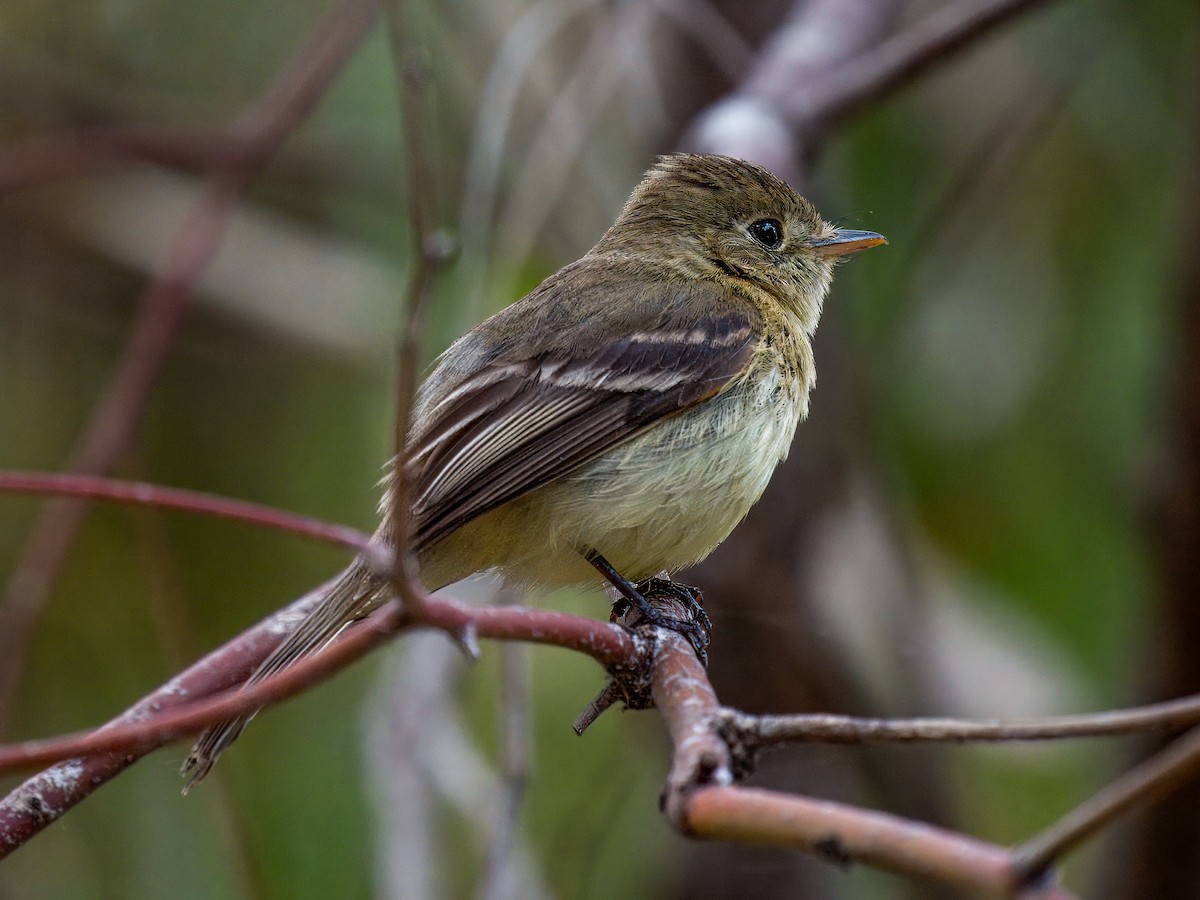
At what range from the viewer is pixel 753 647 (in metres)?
4.84

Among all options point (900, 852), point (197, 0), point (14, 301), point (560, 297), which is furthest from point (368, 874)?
point (197, 0)

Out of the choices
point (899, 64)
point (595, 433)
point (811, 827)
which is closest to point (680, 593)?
point (595, 433)

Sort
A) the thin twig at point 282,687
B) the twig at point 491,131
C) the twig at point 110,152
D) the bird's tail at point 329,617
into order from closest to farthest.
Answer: the thin twig at point 282,687
the bird's tail at point 329,617
the twig at point 491,131
the twig at point 110,152

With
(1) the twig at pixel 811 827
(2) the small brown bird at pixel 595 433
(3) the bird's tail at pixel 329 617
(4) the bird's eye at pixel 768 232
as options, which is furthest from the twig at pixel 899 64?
(1) the twig at pixel 811 827

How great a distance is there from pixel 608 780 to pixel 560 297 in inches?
81.2

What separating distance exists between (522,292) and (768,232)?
133 centimetres

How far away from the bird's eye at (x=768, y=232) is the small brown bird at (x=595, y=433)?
0.97 feet

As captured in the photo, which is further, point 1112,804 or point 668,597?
point 668,597

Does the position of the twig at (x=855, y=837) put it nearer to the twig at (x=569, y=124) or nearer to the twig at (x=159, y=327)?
the twig at (x=159, y=327)

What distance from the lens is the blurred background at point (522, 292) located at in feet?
14.1

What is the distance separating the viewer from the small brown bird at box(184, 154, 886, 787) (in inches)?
122

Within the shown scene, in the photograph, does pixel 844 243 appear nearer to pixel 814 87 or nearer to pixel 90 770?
pixel 814 87

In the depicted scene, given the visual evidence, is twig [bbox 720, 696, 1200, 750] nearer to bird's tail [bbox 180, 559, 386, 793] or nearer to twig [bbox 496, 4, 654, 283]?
bird's tail [bbox 180, 559, 386, 793]

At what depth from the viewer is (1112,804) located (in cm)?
113
